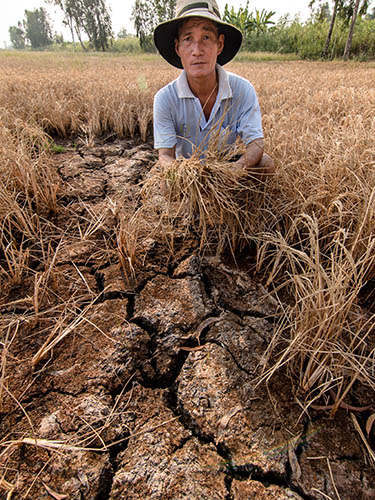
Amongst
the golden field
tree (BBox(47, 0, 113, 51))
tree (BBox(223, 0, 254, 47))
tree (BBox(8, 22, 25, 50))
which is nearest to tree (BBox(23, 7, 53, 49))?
tree (BBox(8, 22, 25, 50))

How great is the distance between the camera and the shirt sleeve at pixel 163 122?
168 cm

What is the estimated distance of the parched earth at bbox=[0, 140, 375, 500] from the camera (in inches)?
29.9

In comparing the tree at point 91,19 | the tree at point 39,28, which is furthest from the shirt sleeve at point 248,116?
the tree at point 39,28

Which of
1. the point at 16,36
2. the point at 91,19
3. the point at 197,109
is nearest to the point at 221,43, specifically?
the point at 197,109

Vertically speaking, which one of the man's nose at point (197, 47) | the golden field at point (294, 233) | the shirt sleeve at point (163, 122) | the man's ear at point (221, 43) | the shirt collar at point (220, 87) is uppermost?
the man's ear at point (221, 43)

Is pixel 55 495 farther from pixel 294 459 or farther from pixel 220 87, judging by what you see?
pixel 220 87

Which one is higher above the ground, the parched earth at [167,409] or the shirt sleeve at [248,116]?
the shirt sleeve at [248,116]

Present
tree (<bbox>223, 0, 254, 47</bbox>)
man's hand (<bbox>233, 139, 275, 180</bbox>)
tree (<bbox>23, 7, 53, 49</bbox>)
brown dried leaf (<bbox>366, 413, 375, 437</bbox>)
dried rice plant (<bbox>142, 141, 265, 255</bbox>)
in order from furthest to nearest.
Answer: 1. tree (<bbox>23, 7, 53, 49</bbox>)
2. tree (<bbox>223, 0, 254, 47</bbox>)
3. man's hand (<bbox>233, 139, 275, 180</bbox>)
4. dried rice plant (<bbox>142, 141, 265, 255</bbox>)
5. brown dried leaf (<bbox>366, 413, 375, 437</bbox>)

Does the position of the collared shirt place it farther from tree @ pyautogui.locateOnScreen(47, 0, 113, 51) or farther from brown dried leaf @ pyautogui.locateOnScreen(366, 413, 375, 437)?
tree @ pyautogui.locateOnScreen(47, 0, 113, 51)

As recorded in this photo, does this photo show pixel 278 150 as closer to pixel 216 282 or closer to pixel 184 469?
pixel 216 282

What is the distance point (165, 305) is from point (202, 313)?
16 cm

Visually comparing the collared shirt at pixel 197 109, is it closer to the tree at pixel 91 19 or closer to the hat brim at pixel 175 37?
the hat brim at pixel 175 37

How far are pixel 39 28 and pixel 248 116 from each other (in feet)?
226

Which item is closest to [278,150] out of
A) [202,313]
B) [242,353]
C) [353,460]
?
[202,313]
